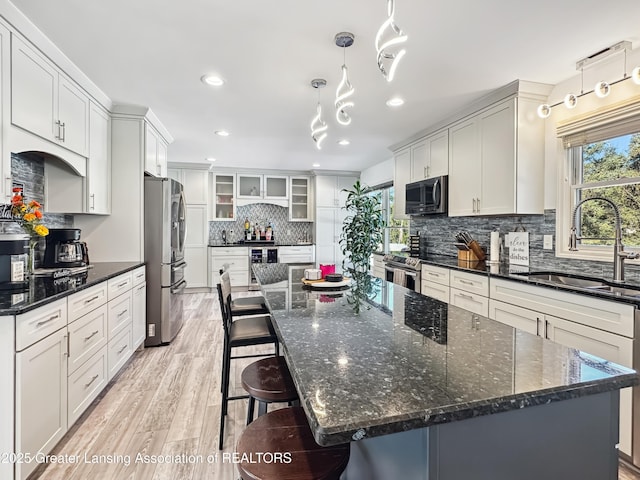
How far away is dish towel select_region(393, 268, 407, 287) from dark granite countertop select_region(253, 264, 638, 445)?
2.43 meters

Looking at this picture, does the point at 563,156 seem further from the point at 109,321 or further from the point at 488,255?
the point at 109,321

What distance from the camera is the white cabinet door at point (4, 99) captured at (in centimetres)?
186

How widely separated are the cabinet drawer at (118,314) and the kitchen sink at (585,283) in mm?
3078

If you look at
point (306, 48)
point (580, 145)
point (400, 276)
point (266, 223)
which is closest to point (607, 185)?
point (580, 145)

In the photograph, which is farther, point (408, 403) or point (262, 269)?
point (262, 269)


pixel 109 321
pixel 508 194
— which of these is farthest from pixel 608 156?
pixel 109 321

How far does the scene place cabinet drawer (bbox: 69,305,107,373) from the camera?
79.3 inches

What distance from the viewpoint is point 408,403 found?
68 cm

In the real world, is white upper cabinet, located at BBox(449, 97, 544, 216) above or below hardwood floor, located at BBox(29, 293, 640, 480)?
above

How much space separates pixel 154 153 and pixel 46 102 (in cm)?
149

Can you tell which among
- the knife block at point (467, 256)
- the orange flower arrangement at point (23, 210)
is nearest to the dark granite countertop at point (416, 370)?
the orange flower arrangement at point (23, 210)

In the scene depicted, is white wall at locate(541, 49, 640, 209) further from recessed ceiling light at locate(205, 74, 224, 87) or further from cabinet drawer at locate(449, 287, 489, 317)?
recessed ceiling light at locate(205, 74, 224, 87)

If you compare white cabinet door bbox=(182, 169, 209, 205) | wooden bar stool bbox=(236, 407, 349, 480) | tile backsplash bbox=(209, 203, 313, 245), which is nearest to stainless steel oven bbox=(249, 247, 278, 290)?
tile backsplash bbox=(209, 203, 313, 245)

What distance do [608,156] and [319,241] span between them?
508 cm
